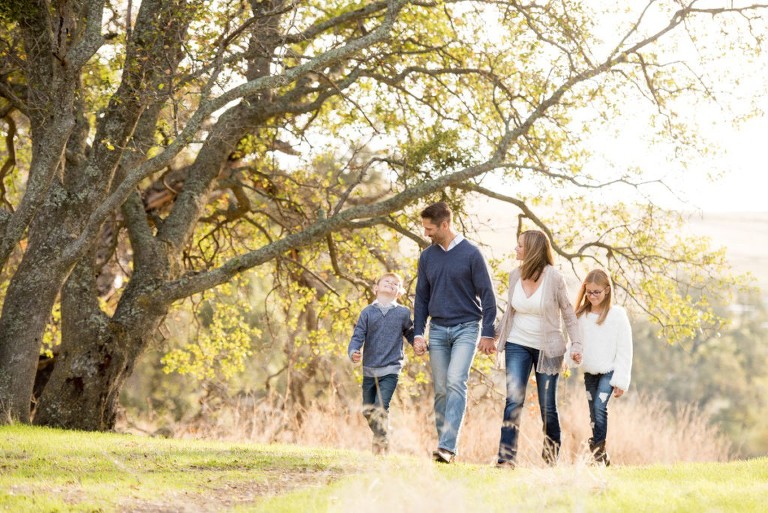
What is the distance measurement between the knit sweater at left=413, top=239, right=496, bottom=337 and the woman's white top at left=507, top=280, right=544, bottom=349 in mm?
190

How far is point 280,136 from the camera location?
15609mm

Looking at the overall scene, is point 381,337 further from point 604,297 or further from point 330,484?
point 604,297

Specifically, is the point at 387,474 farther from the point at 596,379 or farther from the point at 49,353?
the point at 49,353

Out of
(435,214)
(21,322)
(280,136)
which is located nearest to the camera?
(435,214)

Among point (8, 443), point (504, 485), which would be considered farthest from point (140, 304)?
point (504, 485)

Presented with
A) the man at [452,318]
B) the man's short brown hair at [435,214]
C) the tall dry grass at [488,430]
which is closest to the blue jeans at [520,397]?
the man at [452,318]

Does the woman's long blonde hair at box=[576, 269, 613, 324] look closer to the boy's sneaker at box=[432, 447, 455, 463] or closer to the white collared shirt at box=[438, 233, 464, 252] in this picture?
the white collared shirt at box=[438, 233, 464, 252]

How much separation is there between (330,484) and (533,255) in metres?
2.47

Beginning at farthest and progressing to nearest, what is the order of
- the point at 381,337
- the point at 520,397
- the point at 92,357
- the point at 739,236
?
the point at 739,236, the point at 92,357, the point at 381,337, the point at 520,397

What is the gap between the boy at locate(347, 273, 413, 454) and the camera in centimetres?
779

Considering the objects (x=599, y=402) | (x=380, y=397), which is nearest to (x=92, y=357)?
(x=380, y=397)

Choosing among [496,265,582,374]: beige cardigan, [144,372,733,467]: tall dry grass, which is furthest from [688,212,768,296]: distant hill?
[496,265,582,374]: beige cardigan

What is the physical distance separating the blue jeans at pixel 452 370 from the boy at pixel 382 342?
0.38 meters

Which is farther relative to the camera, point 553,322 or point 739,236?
point 739,236
